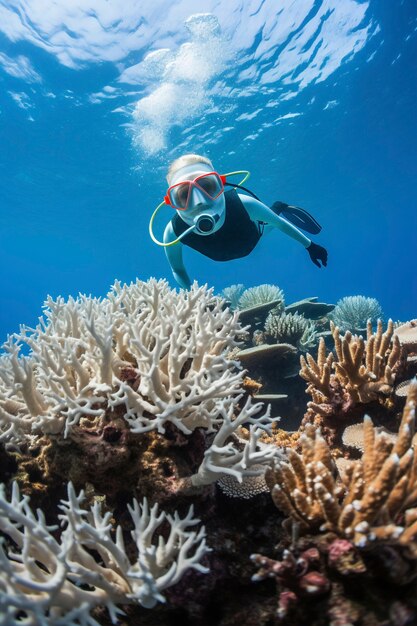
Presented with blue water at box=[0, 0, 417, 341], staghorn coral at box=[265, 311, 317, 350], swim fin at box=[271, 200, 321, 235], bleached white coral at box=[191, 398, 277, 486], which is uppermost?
blue water at box=[0, 0, 417, 341]

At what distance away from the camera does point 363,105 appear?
2562cm

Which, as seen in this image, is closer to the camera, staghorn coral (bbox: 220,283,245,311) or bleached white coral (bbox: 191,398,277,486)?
bleached white coral (bbox: 191,398,277,486)

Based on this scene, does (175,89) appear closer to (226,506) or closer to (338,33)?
(338,33)

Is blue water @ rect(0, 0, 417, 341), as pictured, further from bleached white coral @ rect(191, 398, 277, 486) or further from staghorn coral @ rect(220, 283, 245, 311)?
bleached white coral @ rect(191, 398, 277, 486)

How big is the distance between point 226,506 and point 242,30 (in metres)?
21.5

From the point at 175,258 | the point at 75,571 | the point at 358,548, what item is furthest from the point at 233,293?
the point at 75,571

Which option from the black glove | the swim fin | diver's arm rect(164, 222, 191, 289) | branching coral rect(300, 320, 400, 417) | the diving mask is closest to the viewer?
branching coral rect(300, 320, 400, 417)

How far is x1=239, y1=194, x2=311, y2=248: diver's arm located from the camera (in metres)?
6.06

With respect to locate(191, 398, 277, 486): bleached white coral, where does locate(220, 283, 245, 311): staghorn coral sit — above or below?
above

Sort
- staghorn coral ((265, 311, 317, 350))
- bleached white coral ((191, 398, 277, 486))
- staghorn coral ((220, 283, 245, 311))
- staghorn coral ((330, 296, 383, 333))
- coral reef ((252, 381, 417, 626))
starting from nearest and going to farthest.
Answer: coral reef ((252, 381, 417, 626)) → bleached white coral ((191, 398, 277, 486)) → staghorn coral ((265, 311, 317, 350)) → staghorn coral ((330, 296, 383, 333)) → staghorn coral ((220, 283, 245, 311))

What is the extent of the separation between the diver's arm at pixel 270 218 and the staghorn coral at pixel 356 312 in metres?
5.58

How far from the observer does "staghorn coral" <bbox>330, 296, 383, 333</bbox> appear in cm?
1091

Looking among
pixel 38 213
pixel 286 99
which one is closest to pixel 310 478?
pixel 286 99

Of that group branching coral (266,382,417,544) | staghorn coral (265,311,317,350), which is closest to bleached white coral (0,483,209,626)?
branching coral (266,382,417,544)
